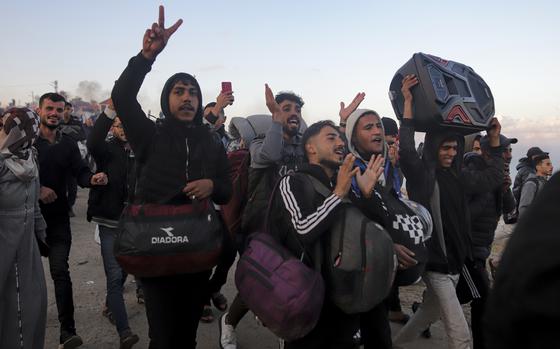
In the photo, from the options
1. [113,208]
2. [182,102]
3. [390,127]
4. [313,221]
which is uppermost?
[182,102]

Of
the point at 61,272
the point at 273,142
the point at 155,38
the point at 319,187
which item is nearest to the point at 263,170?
the point at 273,142

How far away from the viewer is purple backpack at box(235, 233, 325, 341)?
7.80ft

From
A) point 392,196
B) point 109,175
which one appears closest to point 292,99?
point 392,196

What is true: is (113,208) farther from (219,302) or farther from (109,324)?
(219,302)

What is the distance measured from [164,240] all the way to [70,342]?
6.40ft

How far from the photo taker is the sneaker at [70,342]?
3777 mm

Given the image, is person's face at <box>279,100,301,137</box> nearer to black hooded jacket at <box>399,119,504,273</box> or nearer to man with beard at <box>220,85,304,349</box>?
man with beard at <box>220,85,304,349</box>

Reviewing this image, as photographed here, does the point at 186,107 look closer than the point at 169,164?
No

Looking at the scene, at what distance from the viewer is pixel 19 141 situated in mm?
3270

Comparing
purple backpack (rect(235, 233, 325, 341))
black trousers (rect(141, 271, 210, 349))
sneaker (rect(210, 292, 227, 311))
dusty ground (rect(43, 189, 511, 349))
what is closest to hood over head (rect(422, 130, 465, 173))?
purple backpack (rect(235, 233, 325, 341))

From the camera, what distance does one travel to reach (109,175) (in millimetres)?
4293

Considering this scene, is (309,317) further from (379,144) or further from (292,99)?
(292,99)

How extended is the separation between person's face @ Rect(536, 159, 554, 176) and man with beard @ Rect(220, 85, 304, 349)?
434 centimetres

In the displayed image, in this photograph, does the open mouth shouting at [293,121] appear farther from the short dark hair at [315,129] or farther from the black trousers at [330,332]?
the black trousers at [330,332]
